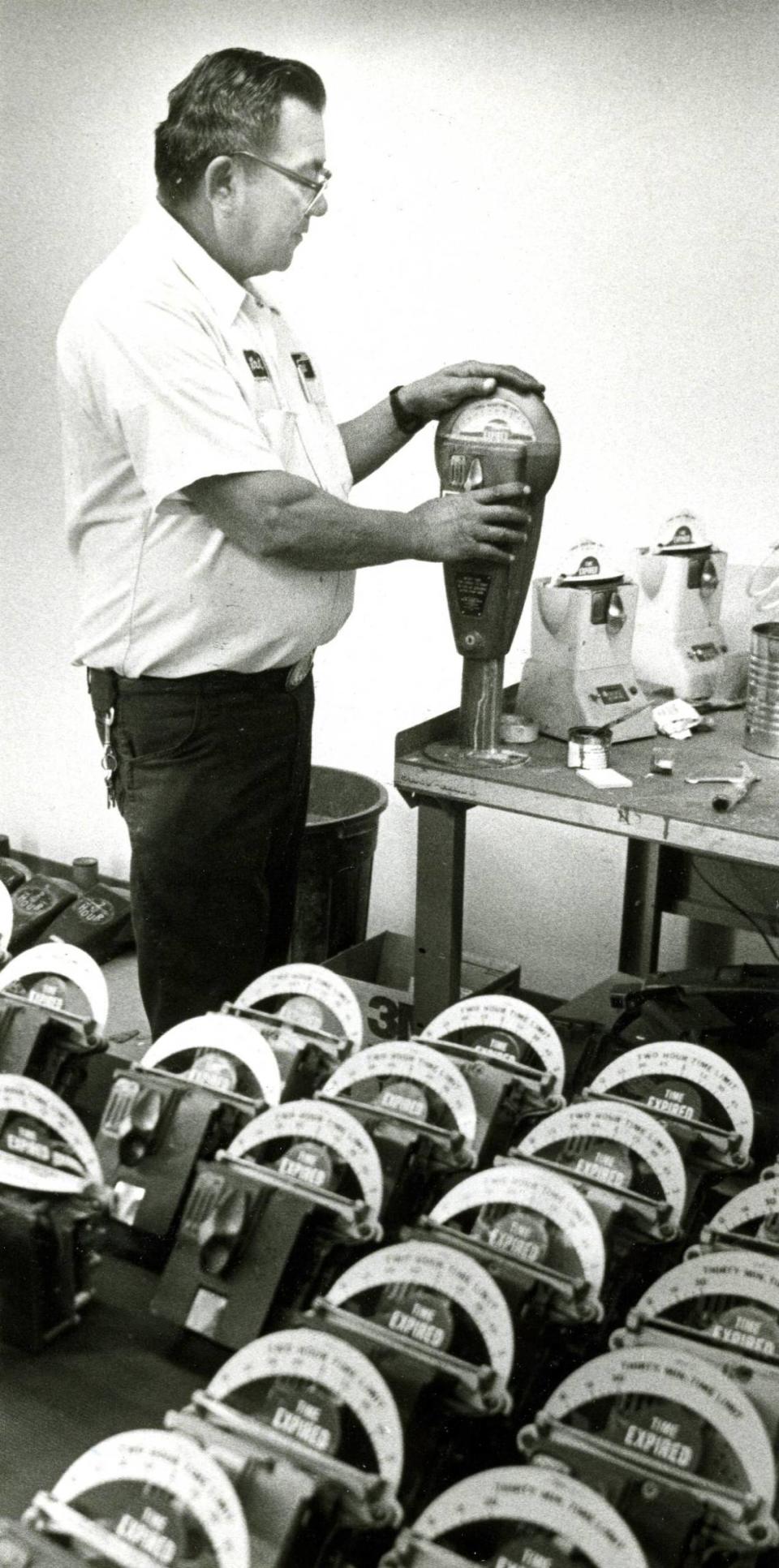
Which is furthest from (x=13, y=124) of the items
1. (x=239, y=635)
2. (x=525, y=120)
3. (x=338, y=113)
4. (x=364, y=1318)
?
(x=364, y=1318)

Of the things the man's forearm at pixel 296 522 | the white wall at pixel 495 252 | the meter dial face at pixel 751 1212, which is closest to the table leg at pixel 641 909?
the white wall at pixel 495 252

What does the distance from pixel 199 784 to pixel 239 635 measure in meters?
0.28

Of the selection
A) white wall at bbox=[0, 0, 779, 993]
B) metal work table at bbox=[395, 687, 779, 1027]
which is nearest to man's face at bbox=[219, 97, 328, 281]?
metal work table at bbox=[395, 687, 779, 1027]

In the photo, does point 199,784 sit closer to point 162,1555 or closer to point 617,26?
point 162,1555

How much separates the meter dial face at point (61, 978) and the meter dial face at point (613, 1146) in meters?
0.58

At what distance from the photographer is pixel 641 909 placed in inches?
136

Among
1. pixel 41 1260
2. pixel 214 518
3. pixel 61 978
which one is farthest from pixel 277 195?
pixel 41 1260

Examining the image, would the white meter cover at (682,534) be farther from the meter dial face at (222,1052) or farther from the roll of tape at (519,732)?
the meter dial face at (222,1052)

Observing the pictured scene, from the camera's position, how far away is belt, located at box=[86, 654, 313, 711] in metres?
2.57

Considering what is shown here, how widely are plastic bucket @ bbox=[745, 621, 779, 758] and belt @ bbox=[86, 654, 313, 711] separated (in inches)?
30.8

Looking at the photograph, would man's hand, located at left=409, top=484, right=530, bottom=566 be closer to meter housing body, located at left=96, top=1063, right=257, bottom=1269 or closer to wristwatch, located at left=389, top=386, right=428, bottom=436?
wristwatch, located at left=389, top=386, right=428, bottom=436

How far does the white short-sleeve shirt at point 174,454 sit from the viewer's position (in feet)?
7.71

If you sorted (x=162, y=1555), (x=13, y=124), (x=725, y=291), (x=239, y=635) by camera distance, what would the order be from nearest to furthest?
(x=162, y=1555) < (x=239, y=635) < (x=725, y=291) < (x=13, y=124)

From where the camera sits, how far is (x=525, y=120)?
3.48 meters
